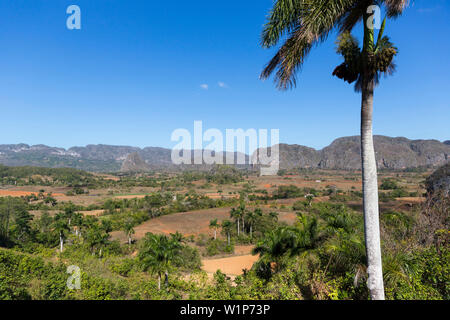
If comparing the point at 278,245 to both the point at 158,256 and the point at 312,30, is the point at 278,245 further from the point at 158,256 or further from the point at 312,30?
the point at 312,30

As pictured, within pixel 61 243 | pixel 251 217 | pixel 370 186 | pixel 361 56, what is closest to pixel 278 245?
pixel 370 186

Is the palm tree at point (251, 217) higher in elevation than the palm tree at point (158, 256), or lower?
lower

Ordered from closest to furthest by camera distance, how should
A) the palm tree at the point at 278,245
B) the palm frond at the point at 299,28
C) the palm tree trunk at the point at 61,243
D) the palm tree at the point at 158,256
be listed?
1. the palm frond at the point at 299,28
2. the palm tree at the point at 278,245
3. the palm tree at the point at 158,256
4. the palm tree trunk at the point at 61,243

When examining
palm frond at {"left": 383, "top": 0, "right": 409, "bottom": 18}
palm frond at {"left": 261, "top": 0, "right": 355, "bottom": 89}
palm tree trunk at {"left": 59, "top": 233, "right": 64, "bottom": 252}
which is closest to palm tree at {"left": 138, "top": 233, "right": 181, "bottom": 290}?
palm frond at {"left": 261, "top": 0, "right": 355, "bottom": 89}

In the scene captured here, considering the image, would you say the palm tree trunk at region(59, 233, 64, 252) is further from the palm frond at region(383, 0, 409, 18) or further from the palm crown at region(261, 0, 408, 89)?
the palm frond at region(383, 0, 409, 18)

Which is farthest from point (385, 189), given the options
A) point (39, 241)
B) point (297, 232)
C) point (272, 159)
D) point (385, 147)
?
point (385, 147)

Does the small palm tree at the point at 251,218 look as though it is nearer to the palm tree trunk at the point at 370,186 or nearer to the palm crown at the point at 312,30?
the palm tree trunk at the point at 370,186

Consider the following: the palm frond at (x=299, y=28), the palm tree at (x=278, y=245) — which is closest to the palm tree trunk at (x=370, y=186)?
the palm frond at (x=299, y=28)
